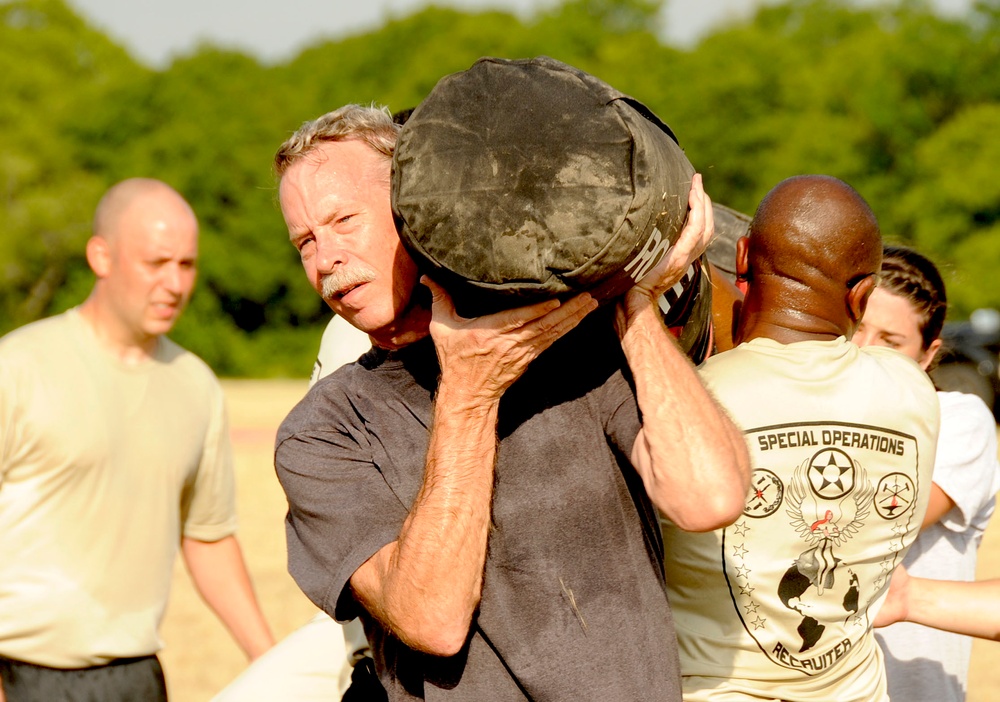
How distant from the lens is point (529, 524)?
246 cm

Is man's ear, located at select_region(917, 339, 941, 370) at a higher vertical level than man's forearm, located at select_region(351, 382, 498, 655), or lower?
lower

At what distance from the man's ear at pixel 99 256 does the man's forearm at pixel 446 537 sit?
2.79 m

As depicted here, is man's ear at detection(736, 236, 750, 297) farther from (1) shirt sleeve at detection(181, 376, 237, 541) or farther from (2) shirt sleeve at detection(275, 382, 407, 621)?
(1) shirt sleeve at detection(181, 376, 237, 541)

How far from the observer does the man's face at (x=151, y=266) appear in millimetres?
4617

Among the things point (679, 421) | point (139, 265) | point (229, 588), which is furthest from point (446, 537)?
point (139, 265)

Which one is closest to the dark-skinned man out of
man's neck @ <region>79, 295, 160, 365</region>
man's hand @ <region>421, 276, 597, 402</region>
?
man's hand @ <region>421, 276, 597, 402</region>

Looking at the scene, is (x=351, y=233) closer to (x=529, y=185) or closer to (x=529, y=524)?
(x=529, y=185)

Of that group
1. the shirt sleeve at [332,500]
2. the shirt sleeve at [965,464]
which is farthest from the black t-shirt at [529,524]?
the shirt sleeve at [965,464]

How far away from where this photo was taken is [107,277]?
184 inches

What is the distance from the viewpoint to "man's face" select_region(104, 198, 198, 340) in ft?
15.1

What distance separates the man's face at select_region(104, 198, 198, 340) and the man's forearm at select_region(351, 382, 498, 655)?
2.46 meters

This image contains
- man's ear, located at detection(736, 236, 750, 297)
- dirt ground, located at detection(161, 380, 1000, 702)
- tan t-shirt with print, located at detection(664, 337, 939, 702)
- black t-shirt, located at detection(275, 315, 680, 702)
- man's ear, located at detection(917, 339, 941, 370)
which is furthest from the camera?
dirt ground, located at detection(161, 380, 1000, 702)

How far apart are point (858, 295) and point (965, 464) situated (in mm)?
907

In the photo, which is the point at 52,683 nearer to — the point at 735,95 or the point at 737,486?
the point at 737,486
